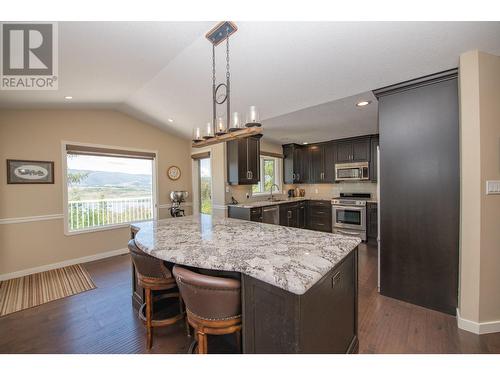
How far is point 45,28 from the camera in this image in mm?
1746

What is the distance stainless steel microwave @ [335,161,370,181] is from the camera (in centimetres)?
466

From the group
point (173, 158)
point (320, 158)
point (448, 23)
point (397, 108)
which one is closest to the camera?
point (448, 23)

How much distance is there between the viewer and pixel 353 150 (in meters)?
4.84

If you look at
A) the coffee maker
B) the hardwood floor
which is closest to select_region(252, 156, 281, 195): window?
the coffee maker

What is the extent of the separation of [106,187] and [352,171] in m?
5.24

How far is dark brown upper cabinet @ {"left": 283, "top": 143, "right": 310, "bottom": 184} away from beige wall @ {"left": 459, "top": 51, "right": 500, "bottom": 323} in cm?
389

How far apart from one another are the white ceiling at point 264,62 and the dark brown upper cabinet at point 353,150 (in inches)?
50.7

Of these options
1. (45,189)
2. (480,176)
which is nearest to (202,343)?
(480,176)

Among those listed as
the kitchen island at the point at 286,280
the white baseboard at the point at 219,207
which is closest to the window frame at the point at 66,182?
the white baseboard at the point at 219,207

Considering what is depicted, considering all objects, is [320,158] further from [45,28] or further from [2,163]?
[2,163]

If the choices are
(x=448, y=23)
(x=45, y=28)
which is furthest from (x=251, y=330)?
(x=45, y=28)

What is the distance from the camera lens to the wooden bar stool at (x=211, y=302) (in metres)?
1.12

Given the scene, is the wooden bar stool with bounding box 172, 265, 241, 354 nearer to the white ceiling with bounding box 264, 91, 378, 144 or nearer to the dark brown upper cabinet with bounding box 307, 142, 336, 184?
the white ceiling with bounding box 264, 91, 378, 144

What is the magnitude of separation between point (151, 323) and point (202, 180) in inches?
148
